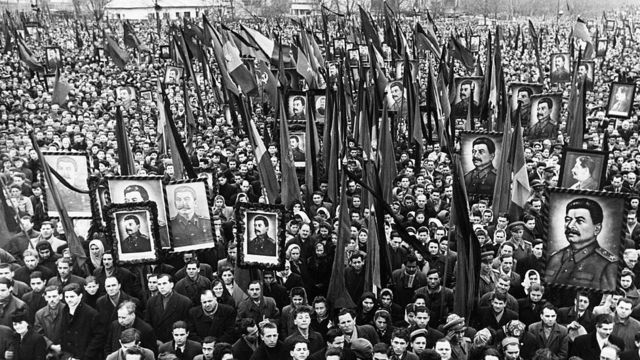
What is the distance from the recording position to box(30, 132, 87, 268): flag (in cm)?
843

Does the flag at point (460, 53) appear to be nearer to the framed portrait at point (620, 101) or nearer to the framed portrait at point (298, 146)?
the framed portrait at point (620, 101)

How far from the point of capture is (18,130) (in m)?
17.4

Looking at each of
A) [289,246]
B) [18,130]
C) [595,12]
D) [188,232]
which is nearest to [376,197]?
[289,246]

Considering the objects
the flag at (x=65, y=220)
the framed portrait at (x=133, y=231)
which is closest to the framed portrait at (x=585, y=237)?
the framed portrait at (x=133, y=231)

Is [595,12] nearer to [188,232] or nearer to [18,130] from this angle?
[18,130]

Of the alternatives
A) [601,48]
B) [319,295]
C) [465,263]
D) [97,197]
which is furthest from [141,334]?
[601,48]

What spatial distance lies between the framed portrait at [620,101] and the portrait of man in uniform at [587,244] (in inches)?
426

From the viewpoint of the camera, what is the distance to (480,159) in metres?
10.7

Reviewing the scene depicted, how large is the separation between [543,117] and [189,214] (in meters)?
8.33

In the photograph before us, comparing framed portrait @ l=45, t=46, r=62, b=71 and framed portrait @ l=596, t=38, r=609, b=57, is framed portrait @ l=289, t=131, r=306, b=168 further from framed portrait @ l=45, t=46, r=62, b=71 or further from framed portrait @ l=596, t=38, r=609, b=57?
framed portrait @ l=596, t=38, r=609, b=57

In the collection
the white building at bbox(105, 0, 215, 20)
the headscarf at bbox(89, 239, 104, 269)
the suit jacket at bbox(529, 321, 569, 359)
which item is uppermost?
the white building at bbox(105, 0, 215, 20)

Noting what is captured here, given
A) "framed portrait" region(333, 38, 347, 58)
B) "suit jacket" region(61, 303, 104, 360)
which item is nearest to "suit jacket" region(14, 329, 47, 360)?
"suit jacket" region(61, 303, 104, 360)

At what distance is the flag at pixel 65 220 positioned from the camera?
27.7 feet

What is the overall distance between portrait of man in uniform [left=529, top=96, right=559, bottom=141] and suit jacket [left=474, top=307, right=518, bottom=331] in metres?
7.50
